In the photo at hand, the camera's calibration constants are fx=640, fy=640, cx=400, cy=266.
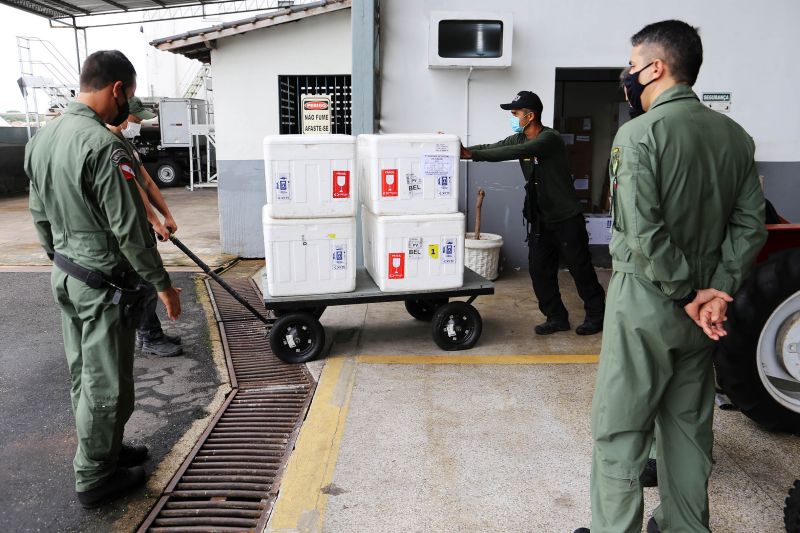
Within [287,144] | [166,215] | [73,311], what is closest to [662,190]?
[73,311]

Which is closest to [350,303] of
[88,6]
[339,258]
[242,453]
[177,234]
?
[339,258]

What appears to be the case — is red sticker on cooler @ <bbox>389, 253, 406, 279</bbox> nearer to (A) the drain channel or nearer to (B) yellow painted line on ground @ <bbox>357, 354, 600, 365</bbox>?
(B) yellow painted line on ground @ <bbox>357, 354, 600, 365</bbox>

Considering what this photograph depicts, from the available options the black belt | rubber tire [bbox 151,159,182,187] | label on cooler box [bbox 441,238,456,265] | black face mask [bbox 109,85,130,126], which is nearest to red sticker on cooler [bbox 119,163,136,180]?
black face mask [bbox 109,85,130,126]

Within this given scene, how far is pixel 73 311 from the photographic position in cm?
288

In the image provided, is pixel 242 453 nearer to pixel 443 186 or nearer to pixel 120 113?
pixel 120 113

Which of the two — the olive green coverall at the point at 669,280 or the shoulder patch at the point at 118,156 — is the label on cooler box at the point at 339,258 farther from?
the olive green coverall at the point at 669,280

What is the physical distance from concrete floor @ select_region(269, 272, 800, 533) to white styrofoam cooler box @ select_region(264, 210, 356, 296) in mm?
596

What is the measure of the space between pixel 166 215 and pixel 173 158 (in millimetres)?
15760

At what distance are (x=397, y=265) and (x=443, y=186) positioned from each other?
0.67 m

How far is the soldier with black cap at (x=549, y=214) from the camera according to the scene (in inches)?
197

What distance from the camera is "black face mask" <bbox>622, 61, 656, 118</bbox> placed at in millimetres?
2285

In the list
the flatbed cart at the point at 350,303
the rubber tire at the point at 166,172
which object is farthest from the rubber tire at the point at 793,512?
the rubber tire at the point at 166,172

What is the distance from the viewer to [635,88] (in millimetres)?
2322

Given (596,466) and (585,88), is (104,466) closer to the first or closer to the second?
(596,466)
